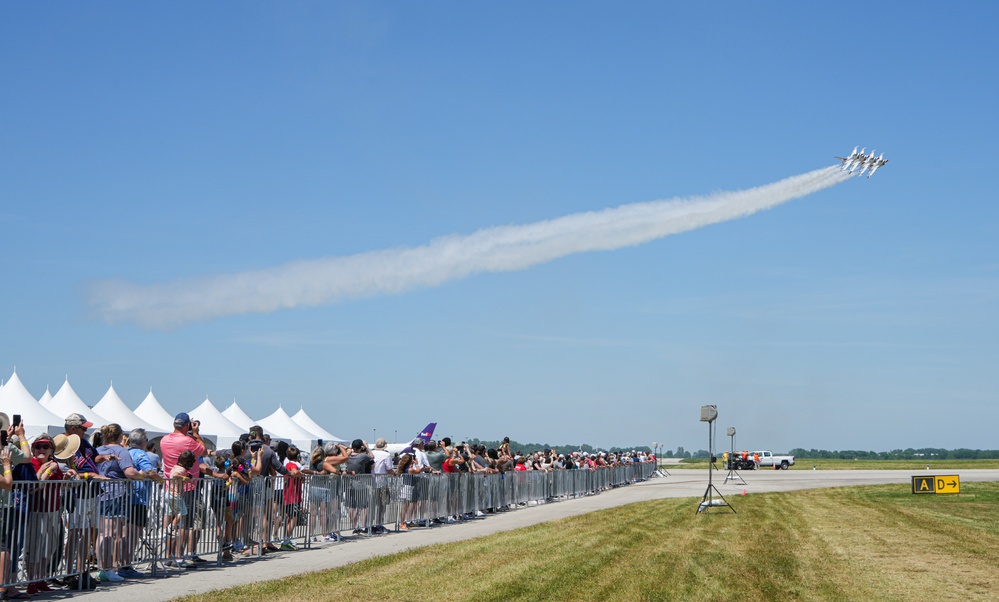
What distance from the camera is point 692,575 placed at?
13.7 metres

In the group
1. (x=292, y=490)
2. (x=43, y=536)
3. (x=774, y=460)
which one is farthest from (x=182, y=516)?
(x=774, y=460)

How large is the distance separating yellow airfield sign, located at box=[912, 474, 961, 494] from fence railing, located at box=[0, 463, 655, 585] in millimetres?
26105

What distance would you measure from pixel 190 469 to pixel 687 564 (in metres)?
7.23

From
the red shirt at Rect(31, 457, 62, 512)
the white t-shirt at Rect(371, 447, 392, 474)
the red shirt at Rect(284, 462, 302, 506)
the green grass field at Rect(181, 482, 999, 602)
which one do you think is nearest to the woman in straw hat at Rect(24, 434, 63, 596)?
the red shirt at Rect(31, 457, 62, 512)

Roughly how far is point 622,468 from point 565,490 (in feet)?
49.0

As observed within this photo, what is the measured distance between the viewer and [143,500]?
1290 centimetres

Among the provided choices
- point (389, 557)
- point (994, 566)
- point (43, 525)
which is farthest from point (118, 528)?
point (994, 566)

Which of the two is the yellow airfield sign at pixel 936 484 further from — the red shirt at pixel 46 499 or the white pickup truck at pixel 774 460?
the white pickup truck at pixel 774 460

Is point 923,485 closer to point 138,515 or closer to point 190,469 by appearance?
point 190,469

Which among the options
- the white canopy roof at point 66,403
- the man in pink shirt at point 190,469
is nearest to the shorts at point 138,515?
the man in pink shirt at point 190,469

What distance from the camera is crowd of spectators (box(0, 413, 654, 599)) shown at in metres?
11.0

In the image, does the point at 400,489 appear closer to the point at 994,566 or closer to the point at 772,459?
the point at 994,566

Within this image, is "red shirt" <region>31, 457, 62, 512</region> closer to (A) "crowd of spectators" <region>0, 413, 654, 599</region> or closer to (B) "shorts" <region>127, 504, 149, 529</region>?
(A) "crowd of spectators" <region>0, 413, 654, 599</region>

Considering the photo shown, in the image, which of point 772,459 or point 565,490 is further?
point 772,459
